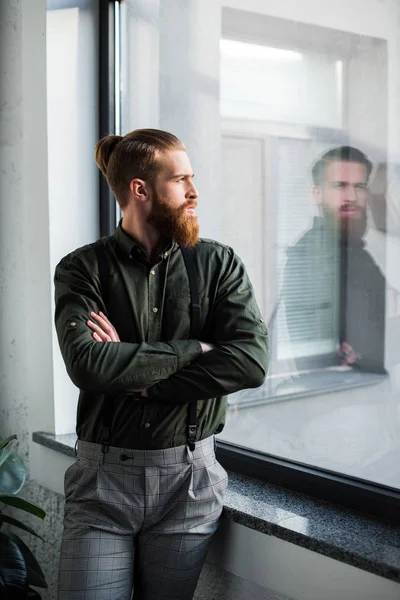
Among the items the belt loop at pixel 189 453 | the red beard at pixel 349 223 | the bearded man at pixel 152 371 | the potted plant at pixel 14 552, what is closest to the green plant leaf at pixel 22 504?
the potted plant at pixel 14 552

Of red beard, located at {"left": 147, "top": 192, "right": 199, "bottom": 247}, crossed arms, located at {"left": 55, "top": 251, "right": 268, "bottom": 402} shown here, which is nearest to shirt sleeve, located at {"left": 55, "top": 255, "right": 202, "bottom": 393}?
crossed arms, located at {"left": 55, "top": 251, "right": 268, "bottom": 402}

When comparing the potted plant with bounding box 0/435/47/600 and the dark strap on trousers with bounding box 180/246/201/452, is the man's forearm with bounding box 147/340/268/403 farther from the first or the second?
the potted plant with bounding box 0/435/47/600

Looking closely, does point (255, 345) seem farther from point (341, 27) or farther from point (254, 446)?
point (341, 27)

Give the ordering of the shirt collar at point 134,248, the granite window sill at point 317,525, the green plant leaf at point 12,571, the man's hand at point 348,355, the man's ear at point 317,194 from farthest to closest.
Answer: the green plant leaf at point 12,571
the man's ear at point 317,194
the man's hand at point 348,355
the shirt collar at point 134,248
the granite window sill at point 317,525

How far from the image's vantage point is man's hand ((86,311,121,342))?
1743 millimetres

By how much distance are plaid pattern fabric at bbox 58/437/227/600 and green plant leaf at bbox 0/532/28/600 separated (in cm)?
59

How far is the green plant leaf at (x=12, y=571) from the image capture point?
2.28 metres

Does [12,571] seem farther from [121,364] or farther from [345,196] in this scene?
[345,196]

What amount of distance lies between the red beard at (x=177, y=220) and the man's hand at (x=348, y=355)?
1.64ft

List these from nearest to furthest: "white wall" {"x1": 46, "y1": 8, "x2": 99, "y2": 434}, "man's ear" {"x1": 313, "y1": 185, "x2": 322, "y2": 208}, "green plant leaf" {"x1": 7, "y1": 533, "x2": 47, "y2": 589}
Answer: "man's ear" {"x1": 313, "y1": 185, "x2": 322, "y2": 208} < "green plant leaf" {"x1": 7, "y1": 533, "x2": 47, "y2": 589} < "white wall" {"x1": 46, "y1": 8, "x2": 99, "y2": 434}

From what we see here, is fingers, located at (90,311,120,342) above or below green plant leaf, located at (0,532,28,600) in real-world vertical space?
above

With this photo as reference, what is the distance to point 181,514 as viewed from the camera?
1766 millimetres

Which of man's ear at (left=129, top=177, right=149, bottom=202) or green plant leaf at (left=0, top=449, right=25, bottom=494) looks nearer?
man's ear at (left=129, top=177, right=149, bottom=202)

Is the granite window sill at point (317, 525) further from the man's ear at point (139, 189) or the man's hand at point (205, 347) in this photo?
the man's ear at point (139, 189)
